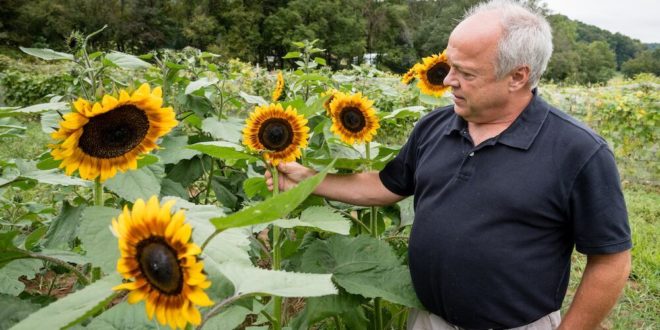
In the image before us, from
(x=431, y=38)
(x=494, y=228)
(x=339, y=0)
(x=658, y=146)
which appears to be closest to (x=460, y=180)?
(x=494, y=228)

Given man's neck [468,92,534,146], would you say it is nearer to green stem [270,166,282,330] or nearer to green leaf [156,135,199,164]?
green stem [270,166,282,330]

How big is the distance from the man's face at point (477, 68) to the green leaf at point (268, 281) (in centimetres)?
105

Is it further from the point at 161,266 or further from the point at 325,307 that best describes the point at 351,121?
the point at 161,266

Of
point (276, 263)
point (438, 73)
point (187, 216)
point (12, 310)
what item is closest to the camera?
point (187, 216)

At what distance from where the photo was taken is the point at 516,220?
170cm

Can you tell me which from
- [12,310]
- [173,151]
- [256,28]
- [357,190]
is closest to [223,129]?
[173,151]

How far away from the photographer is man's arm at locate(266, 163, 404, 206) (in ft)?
6.21

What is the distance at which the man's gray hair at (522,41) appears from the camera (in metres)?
1.75

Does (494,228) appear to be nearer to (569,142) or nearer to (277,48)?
(569,142)

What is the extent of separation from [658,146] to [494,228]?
6502mm

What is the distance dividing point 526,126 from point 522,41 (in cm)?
27

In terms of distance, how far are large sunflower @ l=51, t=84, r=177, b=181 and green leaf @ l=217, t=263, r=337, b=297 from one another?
424 mm

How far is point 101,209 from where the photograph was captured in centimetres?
118

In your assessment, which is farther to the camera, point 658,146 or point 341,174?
point 658,146
